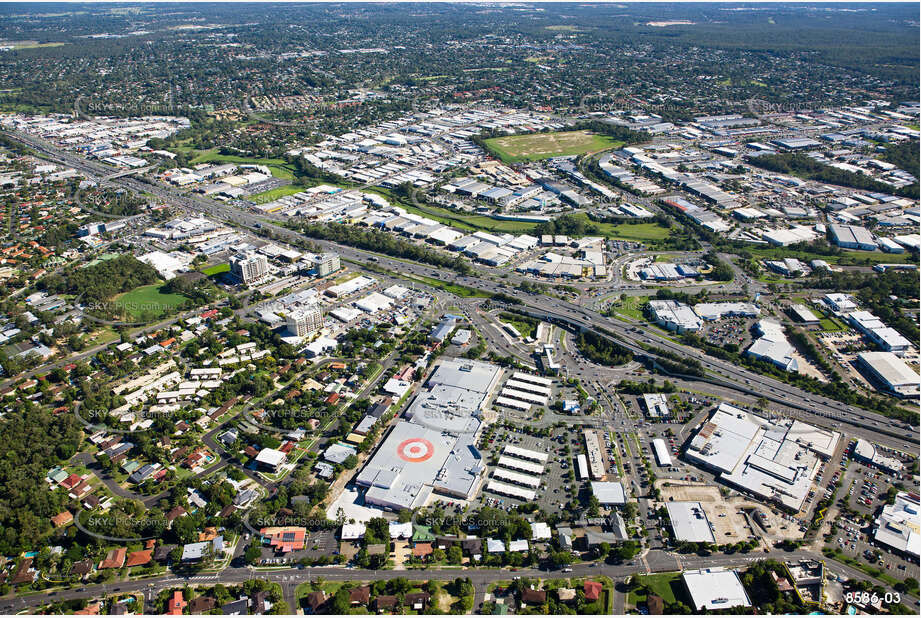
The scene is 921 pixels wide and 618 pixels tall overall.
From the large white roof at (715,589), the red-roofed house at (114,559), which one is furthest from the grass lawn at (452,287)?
the red-roofed house at (114,559)

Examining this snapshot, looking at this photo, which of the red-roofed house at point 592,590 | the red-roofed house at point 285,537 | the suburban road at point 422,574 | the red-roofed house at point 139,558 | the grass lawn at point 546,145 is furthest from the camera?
the grass lawn at point 546,145

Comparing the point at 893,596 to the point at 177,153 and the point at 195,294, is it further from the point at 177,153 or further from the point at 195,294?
the point at 177,153

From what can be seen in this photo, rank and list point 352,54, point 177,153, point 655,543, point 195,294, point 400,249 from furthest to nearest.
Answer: point 352,54, point 177,153, point 400,249, point 195,294, point 655,543

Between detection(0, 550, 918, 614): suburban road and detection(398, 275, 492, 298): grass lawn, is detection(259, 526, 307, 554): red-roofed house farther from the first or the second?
detection(398, 275, 492, 298): grass lawn

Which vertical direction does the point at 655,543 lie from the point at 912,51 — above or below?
below

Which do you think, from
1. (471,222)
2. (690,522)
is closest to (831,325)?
(690,522)

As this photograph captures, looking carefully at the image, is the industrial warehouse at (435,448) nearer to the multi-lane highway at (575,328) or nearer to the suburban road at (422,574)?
the suburban road at (422,574)

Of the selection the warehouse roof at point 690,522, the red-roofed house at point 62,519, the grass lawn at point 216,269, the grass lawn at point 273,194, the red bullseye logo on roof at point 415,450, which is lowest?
the red-roofed house at point 62,519

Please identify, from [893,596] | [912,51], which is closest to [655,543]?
[893,596]
